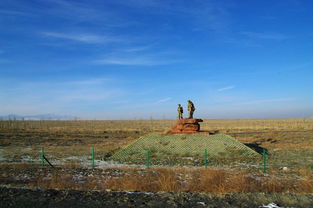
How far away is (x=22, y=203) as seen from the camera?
7.18m

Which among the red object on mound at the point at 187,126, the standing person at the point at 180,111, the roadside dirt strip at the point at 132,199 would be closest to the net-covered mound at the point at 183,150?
the red object on mound at the point at 187,126

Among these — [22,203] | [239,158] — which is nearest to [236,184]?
[22,203]

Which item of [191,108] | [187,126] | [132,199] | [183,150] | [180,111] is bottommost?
[183,150]

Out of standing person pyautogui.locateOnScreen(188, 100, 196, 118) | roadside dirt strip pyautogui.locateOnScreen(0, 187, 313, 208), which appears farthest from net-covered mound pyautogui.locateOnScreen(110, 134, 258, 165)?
roadside dirt strip pyautogui.locateOnScreen(0, 187, 313, 208)

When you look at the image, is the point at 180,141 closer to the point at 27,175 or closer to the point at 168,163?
the point at 168,163

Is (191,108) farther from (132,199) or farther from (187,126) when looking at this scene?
(132,199)

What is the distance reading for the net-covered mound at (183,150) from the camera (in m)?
20.3

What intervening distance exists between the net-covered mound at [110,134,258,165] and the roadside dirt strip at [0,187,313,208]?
10785 mm

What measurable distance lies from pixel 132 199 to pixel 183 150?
49.7 feet

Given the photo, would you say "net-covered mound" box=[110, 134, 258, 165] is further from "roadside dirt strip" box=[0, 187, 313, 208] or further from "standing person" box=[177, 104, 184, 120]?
"roadside dirt strip" box=[0, 187, 313, 208]

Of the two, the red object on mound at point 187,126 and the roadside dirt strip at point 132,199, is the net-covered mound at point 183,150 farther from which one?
the roadside dirt strip at point 132,199

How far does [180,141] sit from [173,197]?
1591 centimetres

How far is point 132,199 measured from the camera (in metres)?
7.70

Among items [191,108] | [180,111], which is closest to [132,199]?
[191,108]
